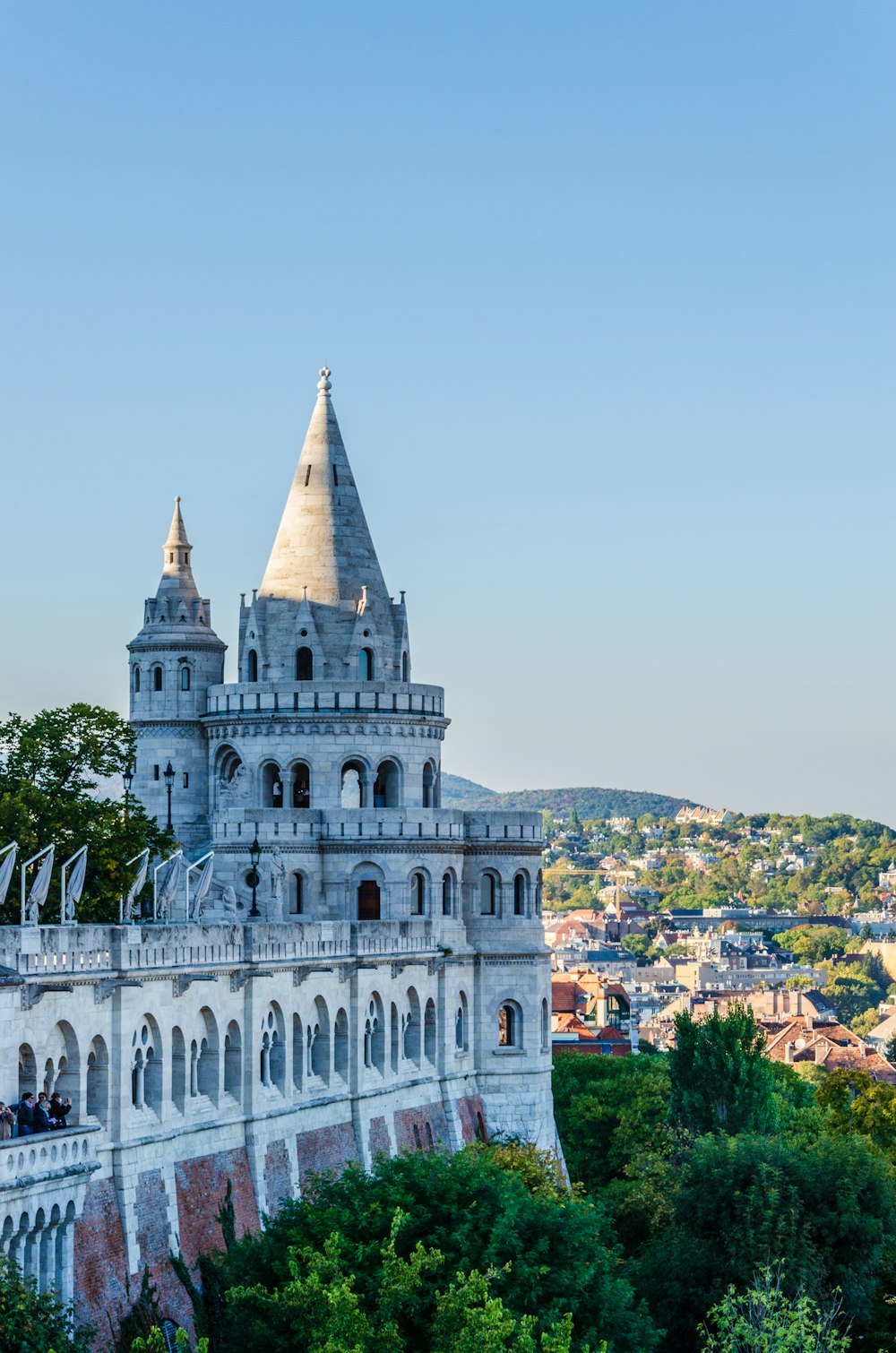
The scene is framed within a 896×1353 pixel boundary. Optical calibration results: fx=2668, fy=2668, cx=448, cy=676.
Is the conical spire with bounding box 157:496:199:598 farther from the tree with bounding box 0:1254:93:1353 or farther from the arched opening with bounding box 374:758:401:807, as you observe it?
the tree with bounding box 0:1254:93:1353

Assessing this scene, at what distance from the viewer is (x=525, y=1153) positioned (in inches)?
2975

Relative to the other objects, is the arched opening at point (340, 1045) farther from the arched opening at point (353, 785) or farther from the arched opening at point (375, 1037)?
the arched opening at point (353, 785)

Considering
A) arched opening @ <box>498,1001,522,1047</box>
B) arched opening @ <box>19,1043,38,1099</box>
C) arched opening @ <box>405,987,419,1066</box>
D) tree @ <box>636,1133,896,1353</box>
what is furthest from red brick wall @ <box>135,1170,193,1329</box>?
arched opening @ <box>498,1001,522,1047</box>

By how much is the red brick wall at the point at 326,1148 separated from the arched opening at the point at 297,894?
11.6 metres

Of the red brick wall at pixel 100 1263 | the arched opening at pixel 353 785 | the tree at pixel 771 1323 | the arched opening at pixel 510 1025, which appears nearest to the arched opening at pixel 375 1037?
the arched opening at pixel 353 785

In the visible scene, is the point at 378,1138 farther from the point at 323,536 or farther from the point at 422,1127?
the point at 323,536

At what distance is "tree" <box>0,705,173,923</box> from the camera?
233 ft

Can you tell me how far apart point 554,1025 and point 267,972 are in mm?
120028

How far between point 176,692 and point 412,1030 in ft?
49.5

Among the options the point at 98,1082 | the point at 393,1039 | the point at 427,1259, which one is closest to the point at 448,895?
the point at 393,1039

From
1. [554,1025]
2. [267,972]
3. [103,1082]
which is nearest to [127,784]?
[267,972]

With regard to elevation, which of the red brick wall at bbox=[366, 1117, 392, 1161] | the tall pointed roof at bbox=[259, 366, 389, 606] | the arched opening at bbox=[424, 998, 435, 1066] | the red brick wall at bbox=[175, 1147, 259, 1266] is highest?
the tall pointed roof at bbox=[259, 366, 389, 606]

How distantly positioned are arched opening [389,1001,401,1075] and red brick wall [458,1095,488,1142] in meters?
4.94

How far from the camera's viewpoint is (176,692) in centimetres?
8588
